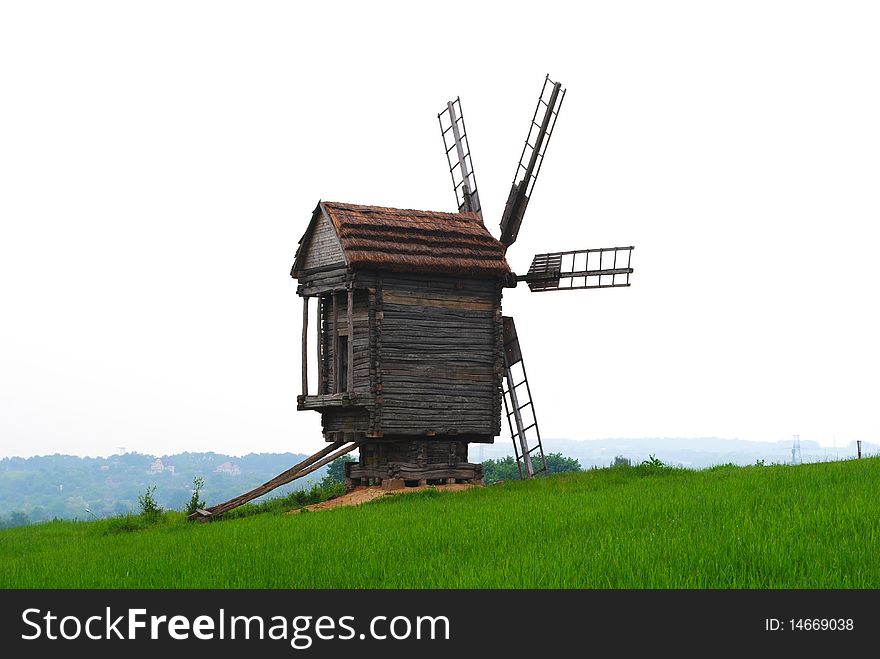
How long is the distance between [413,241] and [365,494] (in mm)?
6135

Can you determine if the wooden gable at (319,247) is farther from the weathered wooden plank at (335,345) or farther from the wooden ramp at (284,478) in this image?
the wooden ramp at (284,478)

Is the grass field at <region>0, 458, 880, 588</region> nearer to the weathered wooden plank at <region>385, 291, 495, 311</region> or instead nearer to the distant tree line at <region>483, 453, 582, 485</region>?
the weathered wooden plank at <region>385, 291, 495, 311</region>

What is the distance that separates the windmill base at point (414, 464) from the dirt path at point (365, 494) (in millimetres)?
221

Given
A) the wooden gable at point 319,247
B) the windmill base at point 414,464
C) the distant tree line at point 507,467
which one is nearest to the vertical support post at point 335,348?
the wooden gable at point 319,247

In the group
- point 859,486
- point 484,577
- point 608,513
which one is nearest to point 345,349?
point 608,513

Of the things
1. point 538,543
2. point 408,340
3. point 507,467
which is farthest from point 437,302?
point 507,467

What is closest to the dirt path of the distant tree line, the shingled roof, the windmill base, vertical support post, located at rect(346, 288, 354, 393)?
the windmill base

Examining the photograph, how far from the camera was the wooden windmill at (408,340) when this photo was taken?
27250 mm

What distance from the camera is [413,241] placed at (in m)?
28.0

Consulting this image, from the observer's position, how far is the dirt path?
2689cm

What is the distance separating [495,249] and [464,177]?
3.11 meters
